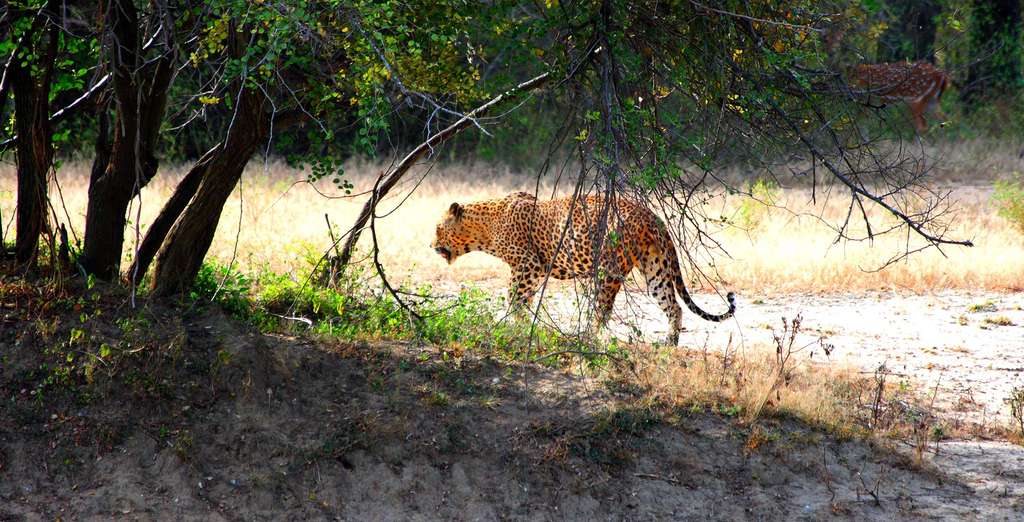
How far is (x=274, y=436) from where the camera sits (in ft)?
22.3

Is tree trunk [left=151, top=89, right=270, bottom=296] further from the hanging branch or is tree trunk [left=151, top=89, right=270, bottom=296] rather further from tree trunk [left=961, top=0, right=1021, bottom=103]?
tree trunk [left=961, top=0, right=1021, bottom=103]

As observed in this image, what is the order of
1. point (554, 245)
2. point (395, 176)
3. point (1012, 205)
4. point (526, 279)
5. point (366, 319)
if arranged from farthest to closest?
point (1012, 205), point (526, 279), point (554, 245), point (366, 319), point (395, 176)

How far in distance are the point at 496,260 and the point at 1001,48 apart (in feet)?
42.8

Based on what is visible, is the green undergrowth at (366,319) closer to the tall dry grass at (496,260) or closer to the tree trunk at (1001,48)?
the tall dry grass at (496,260)

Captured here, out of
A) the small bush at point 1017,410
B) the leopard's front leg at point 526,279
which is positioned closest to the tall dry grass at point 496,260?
the leopard's front leg at point 526,279

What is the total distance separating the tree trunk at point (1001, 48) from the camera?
21.3 meters

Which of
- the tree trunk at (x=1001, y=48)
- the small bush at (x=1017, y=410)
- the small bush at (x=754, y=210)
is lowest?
the small bush at (x=1017, y=410)

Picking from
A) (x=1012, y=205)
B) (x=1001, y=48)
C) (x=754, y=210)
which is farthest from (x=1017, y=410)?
(x=1001, y=48)

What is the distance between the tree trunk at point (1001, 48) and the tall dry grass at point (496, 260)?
6.12 meters

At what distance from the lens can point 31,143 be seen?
7105mm

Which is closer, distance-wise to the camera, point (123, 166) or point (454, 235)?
point (123, 166)

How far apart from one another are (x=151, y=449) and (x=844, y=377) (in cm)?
509

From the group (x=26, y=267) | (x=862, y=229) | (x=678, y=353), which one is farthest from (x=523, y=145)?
(x=26, y=267)

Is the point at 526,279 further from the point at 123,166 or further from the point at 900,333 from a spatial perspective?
the point at 123,166
